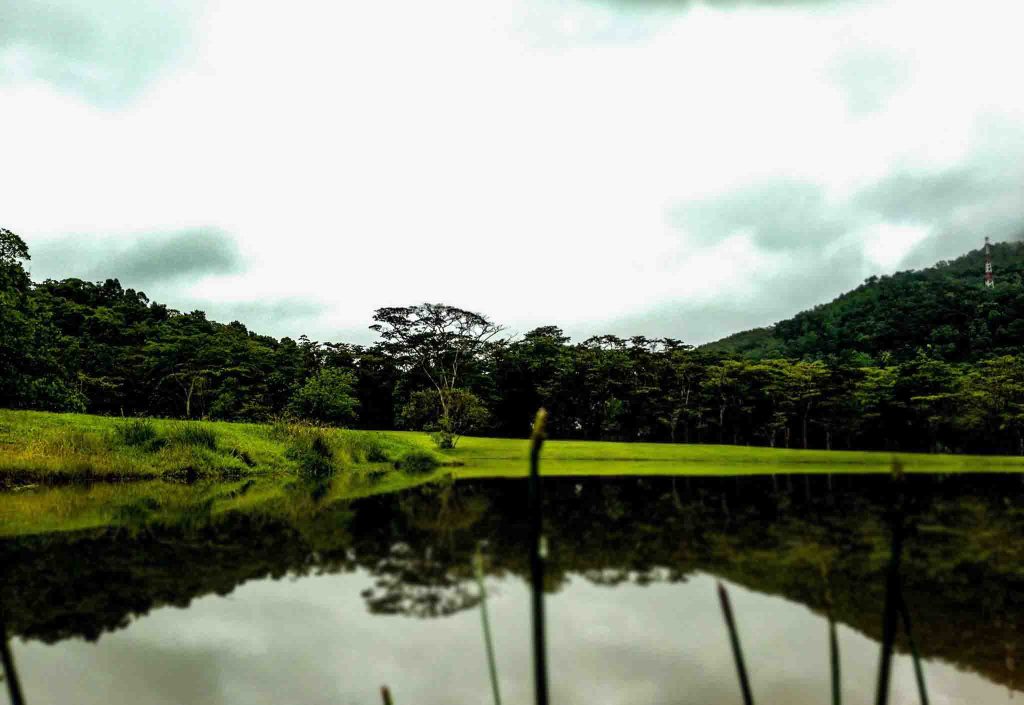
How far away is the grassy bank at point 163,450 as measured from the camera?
2036 cm

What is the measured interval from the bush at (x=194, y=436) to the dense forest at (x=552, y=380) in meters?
15.7

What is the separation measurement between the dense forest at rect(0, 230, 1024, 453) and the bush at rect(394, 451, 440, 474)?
7.31m

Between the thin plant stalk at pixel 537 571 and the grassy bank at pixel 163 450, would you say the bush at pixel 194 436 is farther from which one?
the thin plant stalk at pixel 537 571

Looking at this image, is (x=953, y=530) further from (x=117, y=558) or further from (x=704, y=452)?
(x=704, y=452)

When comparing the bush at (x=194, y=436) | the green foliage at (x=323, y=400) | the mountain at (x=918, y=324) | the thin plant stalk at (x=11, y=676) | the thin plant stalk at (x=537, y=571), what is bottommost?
the bush at (x=194, y=436)

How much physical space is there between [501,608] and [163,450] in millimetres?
20660

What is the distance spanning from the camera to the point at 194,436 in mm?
24703

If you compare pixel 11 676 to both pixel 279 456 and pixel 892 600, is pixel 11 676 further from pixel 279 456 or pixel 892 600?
pixel 279 456

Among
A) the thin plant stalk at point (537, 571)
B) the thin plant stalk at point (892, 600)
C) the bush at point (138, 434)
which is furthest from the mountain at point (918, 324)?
the thin plant stalk at point (537, 571)

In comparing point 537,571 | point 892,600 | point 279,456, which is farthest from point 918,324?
point 537,571

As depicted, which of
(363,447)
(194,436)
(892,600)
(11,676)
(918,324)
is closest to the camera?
(11,676)

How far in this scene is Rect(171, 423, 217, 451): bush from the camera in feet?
79.5

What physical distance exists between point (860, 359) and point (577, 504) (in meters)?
63.5

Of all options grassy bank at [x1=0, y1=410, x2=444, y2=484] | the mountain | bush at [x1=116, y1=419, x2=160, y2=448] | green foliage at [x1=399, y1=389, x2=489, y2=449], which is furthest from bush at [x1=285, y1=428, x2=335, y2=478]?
the mountain
